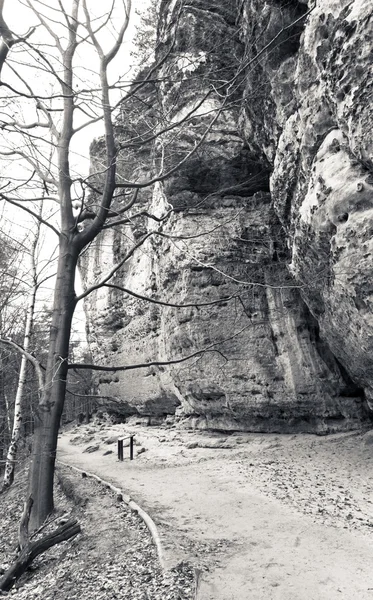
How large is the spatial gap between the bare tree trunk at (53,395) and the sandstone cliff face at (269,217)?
161 centimetres

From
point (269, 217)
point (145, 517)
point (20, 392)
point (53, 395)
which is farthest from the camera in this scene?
point (269, 217)

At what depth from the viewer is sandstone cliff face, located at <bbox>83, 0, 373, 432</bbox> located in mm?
6688

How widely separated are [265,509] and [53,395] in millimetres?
3553

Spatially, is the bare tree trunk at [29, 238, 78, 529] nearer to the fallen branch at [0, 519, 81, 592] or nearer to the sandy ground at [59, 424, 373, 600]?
the fallen branch at [0, 519, 81, 592]

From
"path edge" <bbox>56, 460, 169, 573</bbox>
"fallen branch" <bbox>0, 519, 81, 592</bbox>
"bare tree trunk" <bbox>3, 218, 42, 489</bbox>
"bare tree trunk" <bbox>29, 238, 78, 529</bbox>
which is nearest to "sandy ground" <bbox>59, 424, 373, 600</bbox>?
"path edge" <bbox>56, 460, 169, 573</bbox>

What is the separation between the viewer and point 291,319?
428 inches

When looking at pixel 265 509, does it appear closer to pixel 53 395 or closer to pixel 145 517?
pixel 145 517

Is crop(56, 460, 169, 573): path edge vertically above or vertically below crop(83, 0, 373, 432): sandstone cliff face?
below

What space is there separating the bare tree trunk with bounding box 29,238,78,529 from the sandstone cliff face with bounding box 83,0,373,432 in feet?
5.29

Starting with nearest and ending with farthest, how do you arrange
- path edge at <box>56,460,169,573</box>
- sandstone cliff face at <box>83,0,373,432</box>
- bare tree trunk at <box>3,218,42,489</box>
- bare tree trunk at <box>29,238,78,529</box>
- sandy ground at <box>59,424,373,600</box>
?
sandy ground at <box>59,424,373,600</box>, path edge at <box>56,460,169,573</box>, bare tree trunk at <box>29,238,78,529</box>, sandstone cliff face at <box>83,0,373,432</box>, bare tree trunk at <box>3,218,42,489</box>

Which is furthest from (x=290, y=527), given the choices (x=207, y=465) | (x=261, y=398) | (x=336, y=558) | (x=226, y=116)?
(x=226, y=116)

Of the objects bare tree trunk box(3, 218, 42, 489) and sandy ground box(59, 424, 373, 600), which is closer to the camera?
sandy ground box(59, 424, 373, 600)

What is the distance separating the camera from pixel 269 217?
11.8 metres

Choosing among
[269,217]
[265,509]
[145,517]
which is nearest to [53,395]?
[145,517]
